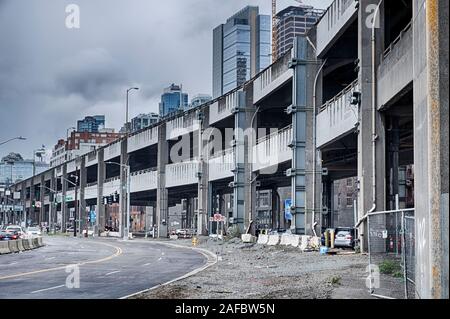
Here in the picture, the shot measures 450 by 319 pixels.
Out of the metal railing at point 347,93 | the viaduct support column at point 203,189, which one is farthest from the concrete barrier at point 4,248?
the viaduct support column at point 203,189

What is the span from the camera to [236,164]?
→ 6488 centimetres

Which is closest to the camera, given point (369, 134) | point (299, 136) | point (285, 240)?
point (369, 134)

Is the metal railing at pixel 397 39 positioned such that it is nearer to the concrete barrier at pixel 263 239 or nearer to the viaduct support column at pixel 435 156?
the viaduct support column at pixel 435 156

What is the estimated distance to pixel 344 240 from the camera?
45.1 meters

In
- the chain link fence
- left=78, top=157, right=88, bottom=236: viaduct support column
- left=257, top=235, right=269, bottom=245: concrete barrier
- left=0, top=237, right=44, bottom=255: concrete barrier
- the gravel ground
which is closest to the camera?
the chain link fence

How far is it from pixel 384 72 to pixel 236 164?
31439 mm

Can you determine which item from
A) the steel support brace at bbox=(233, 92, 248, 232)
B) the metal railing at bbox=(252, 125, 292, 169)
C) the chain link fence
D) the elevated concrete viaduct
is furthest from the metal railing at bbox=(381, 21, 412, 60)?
the steel support brace at bbox=(233, 92, 248, 232)

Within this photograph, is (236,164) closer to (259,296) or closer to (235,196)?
(235,196)

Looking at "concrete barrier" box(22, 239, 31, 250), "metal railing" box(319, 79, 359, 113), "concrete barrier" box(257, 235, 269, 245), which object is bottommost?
"concrete barrier" box(22, 239, 31, 250)

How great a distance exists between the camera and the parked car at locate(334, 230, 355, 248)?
148 ft

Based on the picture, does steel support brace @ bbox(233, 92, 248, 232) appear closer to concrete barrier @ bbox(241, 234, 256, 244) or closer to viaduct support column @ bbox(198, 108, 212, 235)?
concrete barrier @ bbox(241, 234, 256, 244)

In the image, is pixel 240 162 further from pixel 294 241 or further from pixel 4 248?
pixel 4 248

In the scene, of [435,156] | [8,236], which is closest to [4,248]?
[8,236]

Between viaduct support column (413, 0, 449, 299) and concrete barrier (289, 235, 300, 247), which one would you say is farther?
concrete barrier (289, 235, 300, 247)
